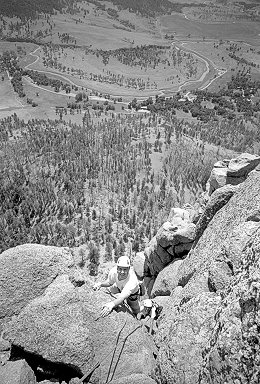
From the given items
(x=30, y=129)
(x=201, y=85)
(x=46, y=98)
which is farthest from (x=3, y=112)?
(x=201, y=85)

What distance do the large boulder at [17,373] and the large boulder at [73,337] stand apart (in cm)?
26

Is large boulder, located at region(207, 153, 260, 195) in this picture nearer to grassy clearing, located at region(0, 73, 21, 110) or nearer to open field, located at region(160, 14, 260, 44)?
grassy clearing, located at region(0, 73, 21, 110)

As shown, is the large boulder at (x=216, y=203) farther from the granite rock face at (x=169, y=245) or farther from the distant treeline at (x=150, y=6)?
the distant treeline at (x=150, y=6)

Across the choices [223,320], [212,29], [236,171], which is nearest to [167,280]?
[236,171]

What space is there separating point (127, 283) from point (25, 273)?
256cm

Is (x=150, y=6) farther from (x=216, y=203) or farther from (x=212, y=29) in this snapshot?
(x=216, y=203)

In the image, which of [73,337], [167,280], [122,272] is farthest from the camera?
[167,280]

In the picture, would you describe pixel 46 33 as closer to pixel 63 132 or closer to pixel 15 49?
pixel 15 49

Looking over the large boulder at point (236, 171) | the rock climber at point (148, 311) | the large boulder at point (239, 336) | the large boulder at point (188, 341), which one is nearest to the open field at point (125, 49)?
the large boulder at point (236, 171)

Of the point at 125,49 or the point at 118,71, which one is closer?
the point at 118,71

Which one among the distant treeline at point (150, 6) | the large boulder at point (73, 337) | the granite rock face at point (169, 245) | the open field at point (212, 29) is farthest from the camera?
the distant treeline at point (150, 6)

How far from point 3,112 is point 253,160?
48767mm

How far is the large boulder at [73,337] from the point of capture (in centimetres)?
640

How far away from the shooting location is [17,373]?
20.1ft
